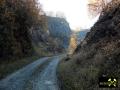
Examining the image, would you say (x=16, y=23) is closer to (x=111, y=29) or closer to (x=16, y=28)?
(x=16, y=28)

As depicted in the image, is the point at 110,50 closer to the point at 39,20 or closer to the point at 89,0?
the point at 89,0

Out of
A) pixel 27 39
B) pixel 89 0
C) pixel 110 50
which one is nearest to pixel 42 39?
pixel 27 39

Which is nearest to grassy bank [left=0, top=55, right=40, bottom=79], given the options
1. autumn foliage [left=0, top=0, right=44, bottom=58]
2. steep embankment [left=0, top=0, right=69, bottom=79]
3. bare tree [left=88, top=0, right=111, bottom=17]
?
steep embankment [left=0, top=0, right=69, bottom=79]

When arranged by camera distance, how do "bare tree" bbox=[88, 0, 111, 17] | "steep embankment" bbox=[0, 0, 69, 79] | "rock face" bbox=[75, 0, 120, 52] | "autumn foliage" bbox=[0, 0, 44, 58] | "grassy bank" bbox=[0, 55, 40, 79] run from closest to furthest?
1. "rock face" bbox=[75, 0, 120, 52]
2. "grassy bank" bbox=[0, 55, 40, 79]
3. "steep embankment" bbox=[0, 0, 69, 79]
4. "autumn foliage" bbox=[0, 0, 44, 58]
5. "bare tree" bbox=[88, 0, 111, 17]

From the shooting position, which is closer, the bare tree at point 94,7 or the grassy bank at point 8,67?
the grassy bank at point 8,67

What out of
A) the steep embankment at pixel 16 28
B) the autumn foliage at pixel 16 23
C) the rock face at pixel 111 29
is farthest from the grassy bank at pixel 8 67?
the rock face at pixel 111 29

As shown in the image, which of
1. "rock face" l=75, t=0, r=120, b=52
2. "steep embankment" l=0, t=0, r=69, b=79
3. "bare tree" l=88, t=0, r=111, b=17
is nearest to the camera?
"rock face" l=75, t=0, r=120, b=52

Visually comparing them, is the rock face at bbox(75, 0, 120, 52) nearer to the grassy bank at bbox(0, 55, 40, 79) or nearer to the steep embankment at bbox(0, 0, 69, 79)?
the grassy bank at bbox(0, 55, 40, 79)

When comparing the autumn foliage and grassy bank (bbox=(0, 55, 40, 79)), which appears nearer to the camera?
grassy bank (bbox=(0, 55, 40, 79))

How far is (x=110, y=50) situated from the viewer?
20.9 m

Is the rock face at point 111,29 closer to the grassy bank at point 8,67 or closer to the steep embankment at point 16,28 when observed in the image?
the grassy bank at point 8,67

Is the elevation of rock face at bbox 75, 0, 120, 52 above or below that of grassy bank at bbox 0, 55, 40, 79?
above

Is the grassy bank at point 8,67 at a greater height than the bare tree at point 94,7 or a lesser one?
lesser

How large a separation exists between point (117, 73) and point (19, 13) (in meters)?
33.0
